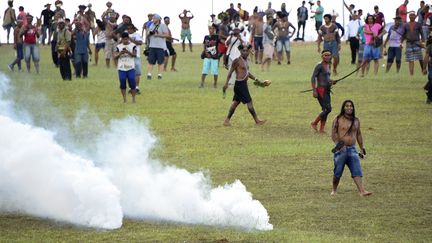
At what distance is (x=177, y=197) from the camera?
1639 cm

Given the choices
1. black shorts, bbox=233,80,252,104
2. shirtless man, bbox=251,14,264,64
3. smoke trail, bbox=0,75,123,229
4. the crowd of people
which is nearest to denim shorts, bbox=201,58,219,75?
the crowd of people

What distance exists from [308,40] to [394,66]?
14427mm

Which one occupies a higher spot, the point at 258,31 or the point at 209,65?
the point at 258,31

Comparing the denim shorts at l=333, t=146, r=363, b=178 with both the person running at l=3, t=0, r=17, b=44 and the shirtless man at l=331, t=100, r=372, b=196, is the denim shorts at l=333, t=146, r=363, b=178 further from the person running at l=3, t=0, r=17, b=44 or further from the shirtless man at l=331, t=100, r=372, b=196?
the person running at l=3, t=0, r=17, b=44

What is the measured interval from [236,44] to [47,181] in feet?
55.1

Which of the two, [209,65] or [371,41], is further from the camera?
[371,41]

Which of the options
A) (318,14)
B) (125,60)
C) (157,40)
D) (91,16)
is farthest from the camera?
(318,14)

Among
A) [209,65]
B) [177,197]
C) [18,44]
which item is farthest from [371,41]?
[177,197]

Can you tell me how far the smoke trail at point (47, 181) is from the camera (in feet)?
51.2

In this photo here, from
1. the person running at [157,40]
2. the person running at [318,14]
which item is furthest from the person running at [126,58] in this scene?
the person running at [318,14]

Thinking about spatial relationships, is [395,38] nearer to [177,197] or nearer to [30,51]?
[30,51]

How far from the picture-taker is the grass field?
15.4 m

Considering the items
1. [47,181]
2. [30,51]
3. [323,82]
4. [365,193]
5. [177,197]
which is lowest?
[365,193]

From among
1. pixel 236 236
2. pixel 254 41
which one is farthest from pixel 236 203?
pixel 254 41
